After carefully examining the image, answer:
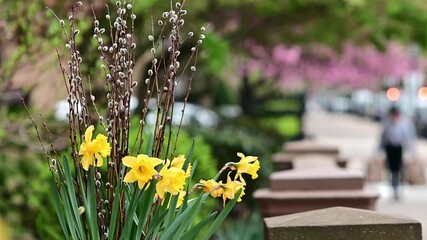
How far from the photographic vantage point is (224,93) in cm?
4997

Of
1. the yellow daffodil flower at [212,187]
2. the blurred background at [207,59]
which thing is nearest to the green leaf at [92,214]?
the yellow daffodil flower at [212,187]

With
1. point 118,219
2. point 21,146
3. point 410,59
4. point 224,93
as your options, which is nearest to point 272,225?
A: point 118,219

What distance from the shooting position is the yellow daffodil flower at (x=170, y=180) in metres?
4.02

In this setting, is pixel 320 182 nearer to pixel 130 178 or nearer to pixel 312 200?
pixel 312 200

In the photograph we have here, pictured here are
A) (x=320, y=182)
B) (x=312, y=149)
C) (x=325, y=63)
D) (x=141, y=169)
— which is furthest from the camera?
(x=325, y=63)

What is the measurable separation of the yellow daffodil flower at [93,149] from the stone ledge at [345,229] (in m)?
0.80

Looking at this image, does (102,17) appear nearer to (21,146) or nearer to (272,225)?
(21,146)

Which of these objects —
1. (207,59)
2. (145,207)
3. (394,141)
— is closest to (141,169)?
(145,207)

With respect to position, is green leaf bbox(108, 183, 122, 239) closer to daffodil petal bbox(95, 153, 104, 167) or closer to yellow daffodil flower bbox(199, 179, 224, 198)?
daffodil petal bbox(95, 153, 104, 167)

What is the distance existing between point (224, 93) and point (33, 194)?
4041cm

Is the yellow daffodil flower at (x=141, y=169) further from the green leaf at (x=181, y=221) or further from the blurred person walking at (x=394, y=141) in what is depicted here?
the blurred person walking at (x=394, y=141)

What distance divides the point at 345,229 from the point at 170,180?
84 centimetres

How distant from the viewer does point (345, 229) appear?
4383 mm

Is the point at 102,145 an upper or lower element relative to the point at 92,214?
upper
